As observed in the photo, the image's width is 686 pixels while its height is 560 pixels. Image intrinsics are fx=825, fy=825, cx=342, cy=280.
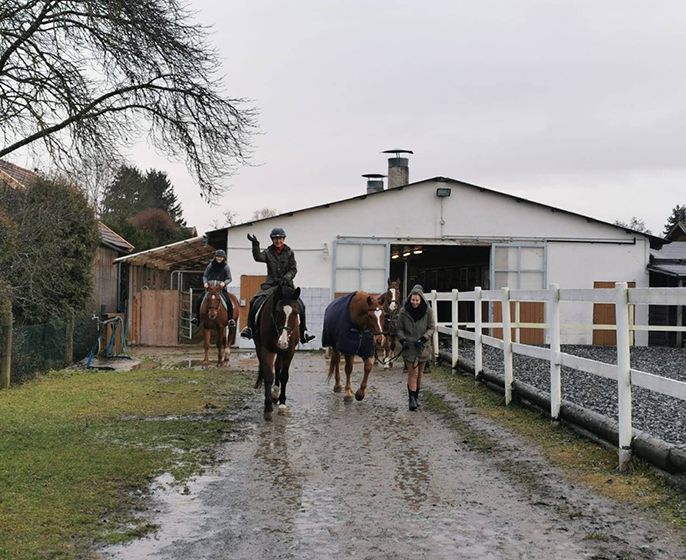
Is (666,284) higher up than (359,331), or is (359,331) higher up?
(666,284)

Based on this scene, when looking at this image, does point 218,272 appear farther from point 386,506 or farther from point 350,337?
point 386,506

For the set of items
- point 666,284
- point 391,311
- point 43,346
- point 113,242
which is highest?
point 113,242

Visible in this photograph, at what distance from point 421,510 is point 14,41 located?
7.87m

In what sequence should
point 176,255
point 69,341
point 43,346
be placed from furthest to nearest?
point 176,255
point 69,341
point 43,346

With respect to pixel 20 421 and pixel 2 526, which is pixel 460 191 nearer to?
pixel 20 421

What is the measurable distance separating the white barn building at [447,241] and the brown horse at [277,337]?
13833mm

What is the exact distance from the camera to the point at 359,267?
2592cm

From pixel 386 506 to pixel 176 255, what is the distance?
81.8 ft

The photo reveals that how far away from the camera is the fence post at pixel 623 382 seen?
7.16 metres

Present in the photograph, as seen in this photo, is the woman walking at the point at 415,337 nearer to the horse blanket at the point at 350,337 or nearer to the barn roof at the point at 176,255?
the horse blanket at the point at 350,337

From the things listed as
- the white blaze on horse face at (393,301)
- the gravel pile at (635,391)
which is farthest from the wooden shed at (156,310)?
the gravel pile at (635,391)

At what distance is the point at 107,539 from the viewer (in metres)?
5.35

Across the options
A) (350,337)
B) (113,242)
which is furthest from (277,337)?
(113,242)

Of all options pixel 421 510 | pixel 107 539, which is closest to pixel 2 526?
pixel 107 539
